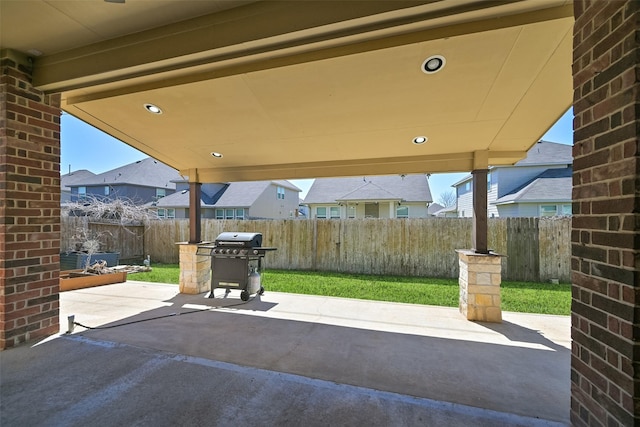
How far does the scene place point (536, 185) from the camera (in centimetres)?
1223

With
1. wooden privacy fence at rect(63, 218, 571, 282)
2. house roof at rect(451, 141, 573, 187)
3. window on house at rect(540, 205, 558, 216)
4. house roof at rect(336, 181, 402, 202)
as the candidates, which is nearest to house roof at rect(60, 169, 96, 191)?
wooden privacy fence at rect(63, 218, 571, 282)

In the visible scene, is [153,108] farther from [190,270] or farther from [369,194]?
[369,194]

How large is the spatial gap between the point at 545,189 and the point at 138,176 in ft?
79.5

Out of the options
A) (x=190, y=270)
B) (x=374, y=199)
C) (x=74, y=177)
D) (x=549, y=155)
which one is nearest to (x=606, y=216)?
(x=190, y=270)

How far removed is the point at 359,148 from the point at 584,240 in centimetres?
322

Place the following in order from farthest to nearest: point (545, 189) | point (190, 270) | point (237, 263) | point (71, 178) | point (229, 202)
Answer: point (71, 178) → point (229, 202) → point (545, 189) → point (190, 270) → point (237, 263)

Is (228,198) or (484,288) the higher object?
(228,198)

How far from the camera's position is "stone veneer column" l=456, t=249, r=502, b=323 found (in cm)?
429

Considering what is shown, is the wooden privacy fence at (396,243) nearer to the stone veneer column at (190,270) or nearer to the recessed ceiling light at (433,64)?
the stone veneer column at (190,270)

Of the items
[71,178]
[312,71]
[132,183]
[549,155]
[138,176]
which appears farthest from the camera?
[71,178]

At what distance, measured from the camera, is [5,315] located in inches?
112

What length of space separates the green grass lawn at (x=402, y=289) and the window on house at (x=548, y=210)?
19.5 feet

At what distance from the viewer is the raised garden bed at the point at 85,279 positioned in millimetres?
5934

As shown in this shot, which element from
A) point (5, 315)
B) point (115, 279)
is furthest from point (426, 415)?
point (115, 279)
